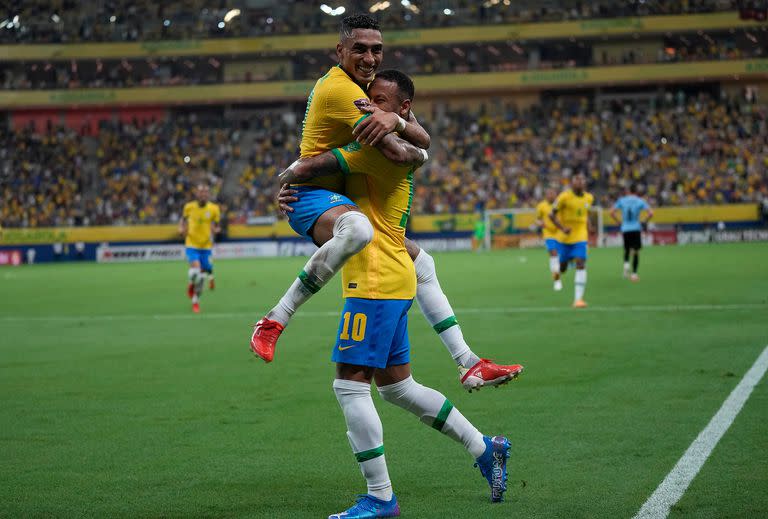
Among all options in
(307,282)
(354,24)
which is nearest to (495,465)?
(307,282)

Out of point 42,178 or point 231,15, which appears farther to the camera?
point 231,15

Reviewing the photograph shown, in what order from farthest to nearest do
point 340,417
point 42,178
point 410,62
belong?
point 410,62 → point 42,178 → point 340,417

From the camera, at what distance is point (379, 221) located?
5.27 meters

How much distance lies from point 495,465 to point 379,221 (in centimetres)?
151

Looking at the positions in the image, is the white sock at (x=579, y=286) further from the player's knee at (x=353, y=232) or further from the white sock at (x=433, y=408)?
the player's knee at (x=353, y=232)

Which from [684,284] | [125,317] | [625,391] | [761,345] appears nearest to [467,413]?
[625,391]

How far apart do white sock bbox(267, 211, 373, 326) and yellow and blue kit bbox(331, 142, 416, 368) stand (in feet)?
0.43

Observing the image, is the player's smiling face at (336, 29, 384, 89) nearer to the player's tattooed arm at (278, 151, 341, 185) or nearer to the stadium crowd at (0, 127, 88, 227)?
the player's tattooed arm at (278, 151, 341, 185)

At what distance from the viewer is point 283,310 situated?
5.19m

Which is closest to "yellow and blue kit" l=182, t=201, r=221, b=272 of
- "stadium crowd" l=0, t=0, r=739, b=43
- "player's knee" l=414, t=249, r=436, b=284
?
"player's knee" l=414, t=249, r=436, b=284

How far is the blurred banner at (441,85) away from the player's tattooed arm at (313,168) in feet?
185

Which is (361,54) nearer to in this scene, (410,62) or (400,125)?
(400,125)

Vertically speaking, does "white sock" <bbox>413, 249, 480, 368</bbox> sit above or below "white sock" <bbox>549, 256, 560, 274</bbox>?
above

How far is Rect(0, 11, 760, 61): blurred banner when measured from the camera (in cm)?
6000
